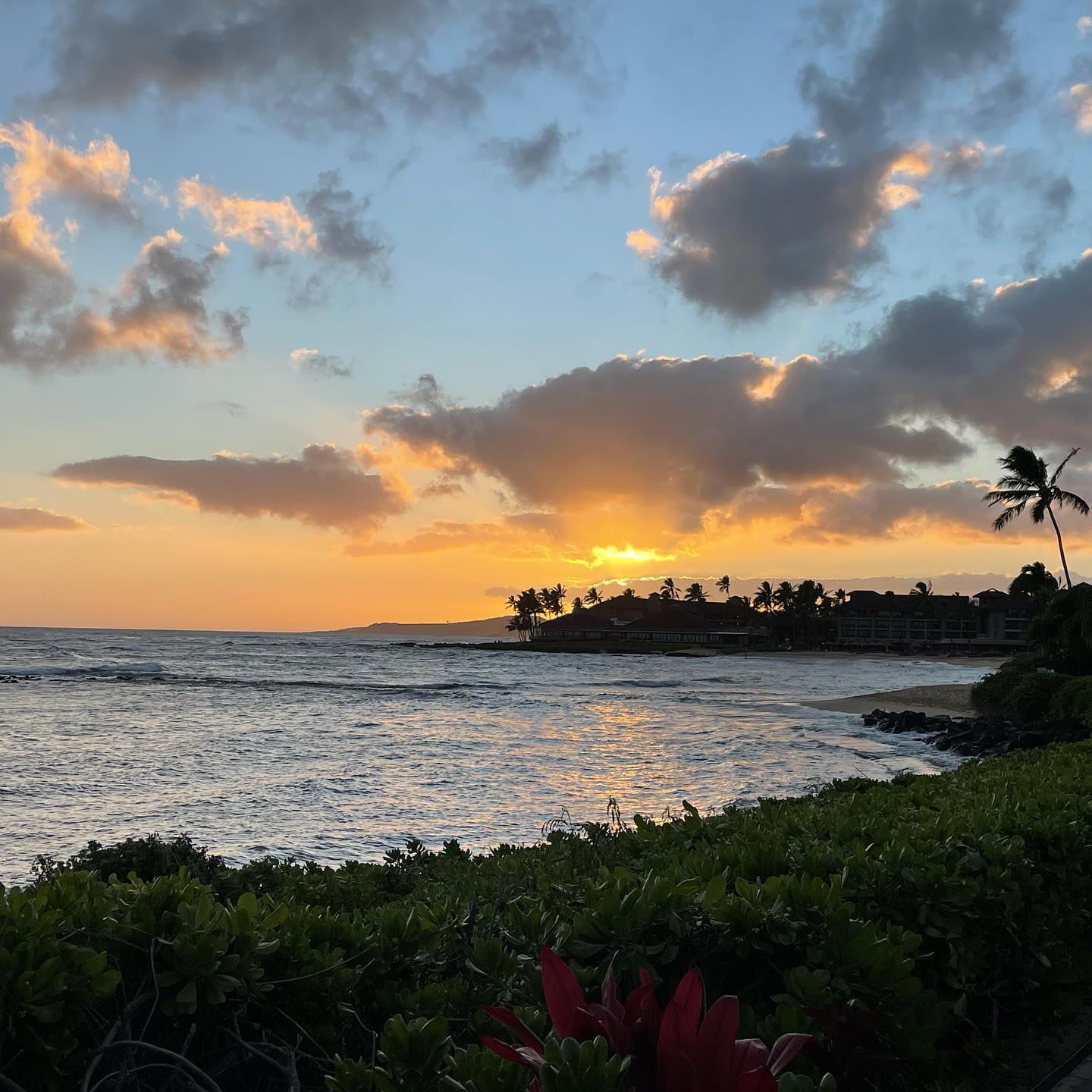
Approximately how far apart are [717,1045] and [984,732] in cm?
2762

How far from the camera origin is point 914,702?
4050 cm

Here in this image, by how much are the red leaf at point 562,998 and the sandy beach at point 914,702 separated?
121 feet

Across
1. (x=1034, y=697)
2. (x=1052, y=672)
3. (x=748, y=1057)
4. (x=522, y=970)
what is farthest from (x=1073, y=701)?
(x=748, y=1057)

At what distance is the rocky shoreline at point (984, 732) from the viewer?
23781mm

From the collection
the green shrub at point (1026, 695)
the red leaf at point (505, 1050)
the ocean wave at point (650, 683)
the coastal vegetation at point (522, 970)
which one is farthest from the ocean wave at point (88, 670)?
the red leaf at point (505, 1050)

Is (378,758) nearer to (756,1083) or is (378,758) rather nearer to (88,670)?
(756,1083)

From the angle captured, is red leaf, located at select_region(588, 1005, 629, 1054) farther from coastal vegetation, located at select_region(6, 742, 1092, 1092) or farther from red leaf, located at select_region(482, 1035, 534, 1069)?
red leaf, located at select_region(482, 1035, 534, 1069)

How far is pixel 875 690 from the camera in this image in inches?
2018

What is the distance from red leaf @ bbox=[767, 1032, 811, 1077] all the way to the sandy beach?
3664 centimetres

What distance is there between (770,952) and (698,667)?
88.6 meters

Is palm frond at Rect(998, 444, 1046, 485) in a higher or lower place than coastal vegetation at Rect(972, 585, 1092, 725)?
higher

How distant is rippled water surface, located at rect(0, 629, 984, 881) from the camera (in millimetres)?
14859

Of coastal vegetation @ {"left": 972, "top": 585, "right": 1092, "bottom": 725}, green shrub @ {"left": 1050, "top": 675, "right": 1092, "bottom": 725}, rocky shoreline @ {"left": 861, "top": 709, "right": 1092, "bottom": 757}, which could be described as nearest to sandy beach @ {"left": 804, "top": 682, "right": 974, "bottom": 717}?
coastal vegetation @ {"left": 972, "top": 585, "right": 1092, "bottom": 725}

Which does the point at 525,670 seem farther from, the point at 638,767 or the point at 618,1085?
the point at 618,1085
